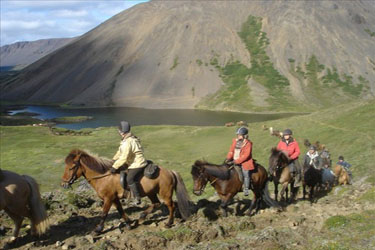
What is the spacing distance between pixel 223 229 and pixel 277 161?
497 centimetres

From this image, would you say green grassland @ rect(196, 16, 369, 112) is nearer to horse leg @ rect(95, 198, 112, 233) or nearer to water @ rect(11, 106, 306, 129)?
water @ rect(11, 106, 306, 129)

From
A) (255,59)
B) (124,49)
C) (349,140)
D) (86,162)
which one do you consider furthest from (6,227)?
(124,49)

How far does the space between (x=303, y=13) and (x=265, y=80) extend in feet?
159

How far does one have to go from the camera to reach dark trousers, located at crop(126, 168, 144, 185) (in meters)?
13.4

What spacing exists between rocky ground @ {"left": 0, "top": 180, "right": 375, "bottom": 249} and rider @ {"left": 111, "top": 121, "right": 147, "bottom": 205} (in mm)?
1818

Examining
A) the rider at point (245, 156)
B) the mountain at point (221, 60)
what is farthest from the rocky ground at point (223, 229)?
the mountain at point (221, 60)

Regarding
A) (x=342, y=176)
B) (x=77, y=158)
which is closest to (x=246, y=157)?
(x=77, y=158)

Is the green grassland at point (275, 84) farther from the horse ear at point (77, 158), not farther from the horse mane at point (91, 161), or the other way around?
the horse ear at point (77, 158)

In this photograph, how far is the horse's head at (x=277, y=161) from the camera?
16594mm

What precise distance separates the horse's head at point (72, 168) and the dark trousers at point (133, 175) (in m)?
1.88

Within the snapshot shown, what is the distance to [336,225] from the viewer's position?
12.8m

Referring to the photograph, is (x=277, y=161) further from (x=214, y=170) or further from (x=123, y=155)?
(x=123, y=155)

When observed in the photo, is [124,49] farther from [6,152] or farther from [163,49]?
[6,152]

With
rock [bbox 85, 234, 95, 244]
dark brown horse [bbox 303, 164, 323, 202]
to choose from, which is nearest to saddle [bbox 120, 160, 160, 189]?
rock [bbox 85, 234, 95, 244]
